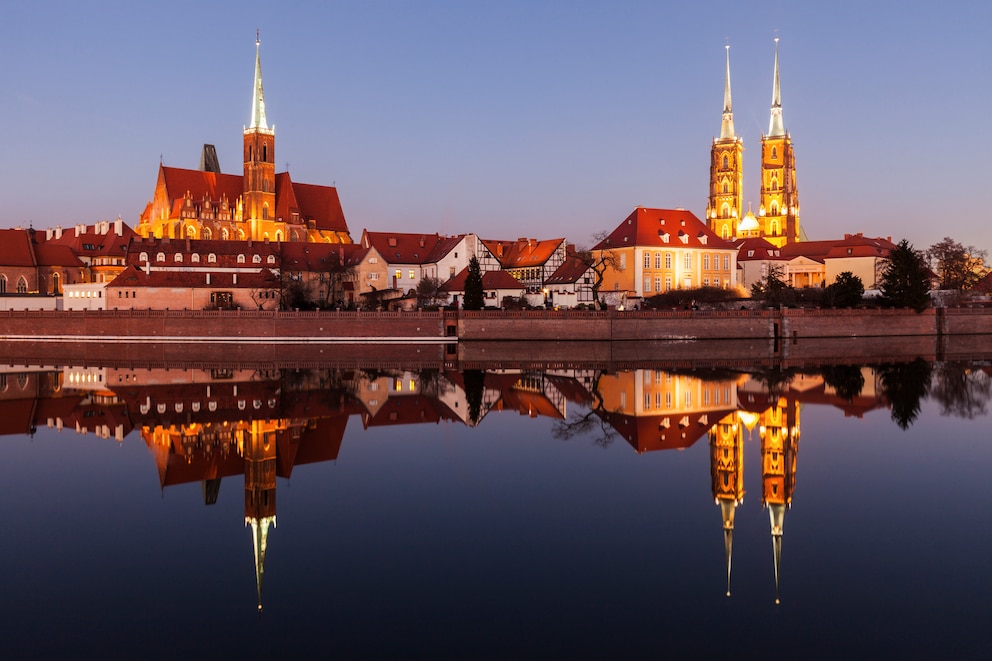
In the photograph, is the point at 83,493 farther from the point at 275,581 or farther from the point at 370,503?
the point at 275,581

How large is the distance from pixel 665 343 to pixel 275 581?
45712mm

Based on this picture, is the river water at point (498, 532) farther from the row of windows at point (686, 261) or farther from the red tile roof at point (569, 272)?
the row of windows at point (686, 261)

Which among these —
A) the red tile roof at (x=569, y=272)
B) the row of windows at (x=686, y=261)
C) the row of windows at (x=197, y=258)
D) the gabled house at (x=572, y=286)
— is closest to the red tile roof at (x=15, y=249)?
the row of windows at (x=197, y=258)

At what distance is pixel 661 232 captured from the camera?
234 feet

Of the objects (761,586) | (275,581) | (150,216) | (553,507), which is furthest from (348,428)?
(150,216)

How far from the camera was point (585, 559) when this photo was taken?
39.4 ft

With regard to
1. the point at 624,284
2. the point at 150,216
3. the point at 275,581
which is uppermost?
the point at 150,216

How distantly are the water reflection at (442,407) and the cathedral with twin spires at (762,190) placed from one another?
6748 cm

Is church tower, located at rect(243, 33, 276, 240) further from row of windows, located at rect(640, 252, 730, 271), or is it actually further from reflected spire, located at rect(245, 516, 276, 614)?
reflected spire, located at rect(245, 516, 276, 614)

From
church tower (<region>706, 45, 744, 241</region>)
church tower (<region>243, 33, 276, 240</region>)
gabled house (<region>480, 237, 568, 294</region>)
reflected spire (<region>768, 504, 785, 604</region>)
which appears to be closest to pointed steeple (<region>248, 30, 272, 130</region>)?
church tower (<region>243, 33, 276, 240</region>)

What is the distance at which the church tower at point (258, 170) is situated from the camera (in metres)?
84.3

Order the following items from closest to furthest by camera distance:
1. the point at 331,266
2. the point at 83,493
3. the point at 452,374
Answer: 1. the point at 83,493
2. the point at 452,374
3. the point at 331,266

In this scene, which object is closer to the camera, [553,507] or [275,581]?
[275,581]

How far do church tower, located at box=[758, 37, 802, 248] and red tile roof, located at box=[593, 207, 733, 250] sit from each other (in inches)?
1403
